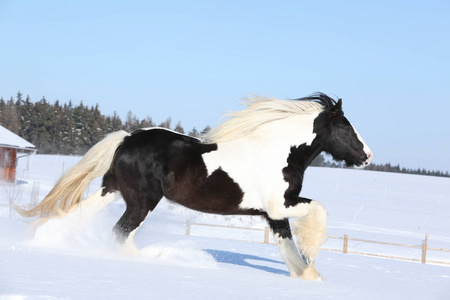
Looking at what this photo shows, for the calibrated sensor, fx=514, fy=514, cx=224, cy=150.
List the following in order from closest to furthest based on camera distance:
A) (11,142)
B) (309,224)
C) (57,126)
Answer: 1. (309,224)
2. (11,142)
3. (57,126)

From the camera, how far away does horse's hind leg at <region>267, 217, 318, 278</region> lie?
6.10 meters

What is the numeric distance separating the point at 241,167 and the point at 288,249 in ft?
3.85

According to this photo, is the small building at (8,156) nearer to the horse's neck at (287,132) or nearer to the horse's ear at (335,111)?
the horse's neck at (287,132)

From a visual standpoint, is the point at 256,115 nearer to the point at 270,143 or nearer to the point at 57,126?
the point at 270,143

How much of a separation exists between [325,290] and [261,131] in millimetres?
2128

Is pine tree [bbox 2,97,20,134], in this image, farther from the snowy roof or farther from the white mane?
the white mane

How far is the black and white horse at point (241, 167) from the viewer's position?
6027 mm

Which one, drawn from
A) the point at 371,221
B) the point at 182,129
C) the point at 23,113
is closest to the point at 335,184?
the point at 371,221

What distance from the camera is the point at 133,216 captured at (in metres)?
6.21

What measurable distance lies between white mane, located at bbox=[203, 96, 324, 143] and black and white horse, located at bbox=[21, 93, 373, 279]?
0.04 feet

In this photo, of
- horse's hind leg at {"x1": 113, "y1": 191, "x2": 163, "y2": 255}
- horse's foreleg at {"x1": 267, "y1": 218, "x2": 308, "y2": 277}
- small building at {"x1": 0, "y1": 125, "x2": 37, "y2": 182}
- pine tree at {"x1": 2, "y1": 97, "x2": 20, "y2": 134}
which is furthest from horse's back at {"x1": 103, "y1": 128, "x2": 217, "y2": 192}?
pine tree at {"x1": 2, "y1": 97, "x2": 20, "y2": 134}

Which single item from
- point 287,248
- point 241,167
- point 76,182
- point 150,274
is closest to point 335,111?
point 241,167

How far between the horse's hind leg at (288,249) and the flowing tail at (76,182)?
2254 mm

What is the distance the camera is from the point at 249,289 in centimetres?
460
